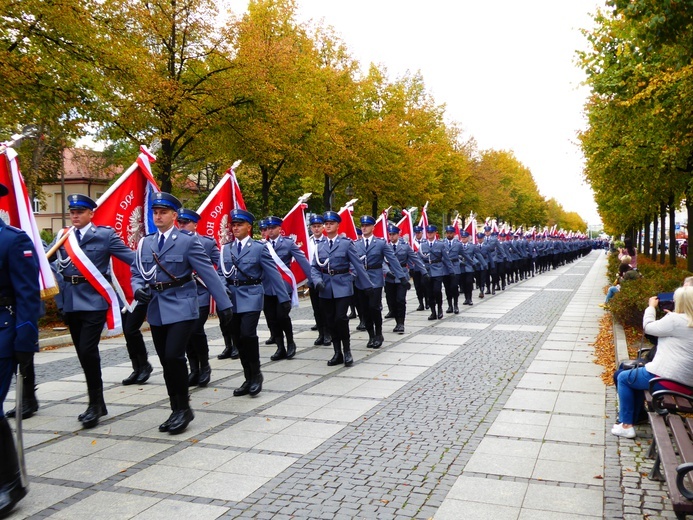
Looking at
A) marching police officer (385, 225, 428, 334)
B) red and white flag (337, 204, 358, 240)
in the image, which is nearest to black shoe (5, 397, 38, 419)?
marching police officer (385, 225, 428, 334)

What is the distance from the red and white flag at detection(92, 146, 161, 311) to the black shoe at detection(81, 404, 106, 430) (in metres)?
1.48

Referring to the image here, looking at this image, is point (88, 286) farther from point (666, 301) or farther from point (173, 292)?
point (666, 301)

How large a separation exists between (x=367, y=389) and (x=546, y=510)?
387 centimetres

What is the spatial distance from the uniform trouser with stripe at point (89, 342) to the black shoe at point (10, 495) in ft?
→ 6.84

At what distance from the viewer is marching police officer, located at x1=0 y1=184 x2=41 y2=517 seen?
4.54 metres

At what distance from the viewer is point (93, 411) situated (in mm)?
6633

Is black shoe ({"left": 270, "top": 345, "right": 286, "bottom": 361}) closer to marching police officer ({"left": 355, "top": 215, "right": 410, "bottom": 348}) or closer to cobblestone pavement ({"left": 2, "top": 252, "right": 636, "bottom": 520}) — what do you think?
cobblestone pavement ({"left": 2, "top": 252, "right": 636, "bottom": 520})

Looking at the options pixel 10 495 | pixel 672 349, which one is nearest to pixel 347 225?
pixel 672 349

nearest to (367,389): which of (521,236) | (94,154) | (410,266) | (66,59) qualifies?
(410,266)

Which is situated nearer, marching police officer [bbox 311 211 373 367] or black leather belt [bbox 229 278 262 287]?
black leather belt [bbox 229 278 262 287]

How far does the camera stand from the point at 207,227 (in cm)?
973

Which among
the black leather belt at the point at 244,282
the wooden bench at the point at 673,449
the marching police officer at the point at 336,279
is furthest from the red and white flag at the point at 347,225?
the wooden bench at the point at 673,449

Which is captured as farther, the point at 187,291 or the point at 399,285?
the point at 399,285

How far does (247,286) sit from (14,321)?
3.53 m
